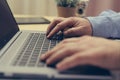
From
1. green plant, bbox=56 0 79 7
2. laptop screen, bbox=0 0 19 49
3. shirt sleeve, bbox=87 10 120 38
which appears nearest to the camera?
laptop screen, bbox=0 0 19 49

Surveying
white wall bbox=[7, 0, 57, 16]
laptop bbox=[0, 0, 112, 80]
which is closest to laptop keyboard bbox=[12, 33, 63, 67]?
laptop bbox=[0, 0, 112, 80]

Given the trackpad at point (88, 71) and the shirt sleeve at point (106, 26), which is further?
the shirt sleeve at point (106, 26)

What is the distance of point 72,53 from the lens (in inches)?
19.1

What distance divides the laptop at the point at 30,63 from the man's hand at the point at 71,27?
3 centimetres

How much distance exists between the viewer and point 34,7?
1.74 m

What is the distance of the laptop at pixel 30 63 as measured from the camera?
0.45 metres

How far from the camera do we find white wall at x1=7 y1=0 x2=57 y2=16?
1.71 m

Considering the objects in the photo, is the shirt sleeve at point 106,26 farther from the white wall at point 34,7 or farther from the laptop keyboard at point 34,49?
the white wall at point 34,7

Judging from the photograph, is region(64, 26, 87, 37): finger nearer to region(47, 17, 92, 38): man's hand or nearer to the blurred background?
region(47, 17, 92, 38): man's hand

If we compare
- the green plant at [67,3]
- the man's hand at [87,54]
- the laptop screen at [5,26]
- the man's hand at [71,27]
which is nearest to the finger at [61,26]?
the man's hand at [71,27]

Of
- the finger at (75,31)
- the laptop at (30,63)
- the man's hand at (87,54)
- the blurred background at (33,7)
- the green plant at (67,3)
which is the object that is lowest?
the blurred background at (33,7)

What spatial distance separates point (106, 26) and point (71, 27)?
0.15m

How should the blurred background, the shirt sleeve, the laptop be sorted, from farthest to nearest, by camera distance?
1. the blurred background
2. the shirt sleeve
3. the laptop

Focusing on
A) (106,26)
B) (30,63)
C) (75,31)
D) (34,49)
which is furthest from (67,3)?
(30,63)
